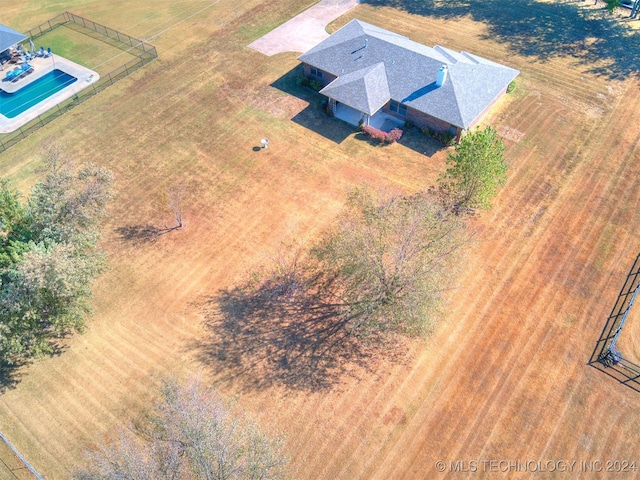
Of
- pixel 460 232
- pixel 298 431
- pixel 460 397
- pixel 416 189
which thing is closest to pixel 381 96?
pixel 416 189

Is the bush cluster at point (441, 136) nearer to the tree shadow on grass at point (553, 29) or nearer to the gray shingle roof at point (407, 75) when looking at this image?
the gray shingle roof at point (407, 75)

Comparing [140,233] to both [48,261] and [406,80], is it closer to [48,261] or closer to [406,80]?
[48,261]

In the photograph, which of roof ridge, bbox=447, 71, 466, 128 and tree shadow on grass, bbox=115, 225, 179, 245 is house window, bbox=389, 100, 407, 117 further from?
tree shadow on grass, bbox=115, 225, 179, 245

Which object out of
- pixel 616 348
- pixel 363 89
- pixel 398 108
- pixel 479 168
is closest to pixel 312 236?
pixel 479 168

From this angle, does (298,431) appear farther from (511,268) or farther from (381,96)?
(381,96)

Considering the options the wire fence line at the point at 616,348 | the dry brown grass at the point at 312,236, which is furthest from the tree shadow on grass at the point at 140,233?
the wire fence line at the point at 616,348
